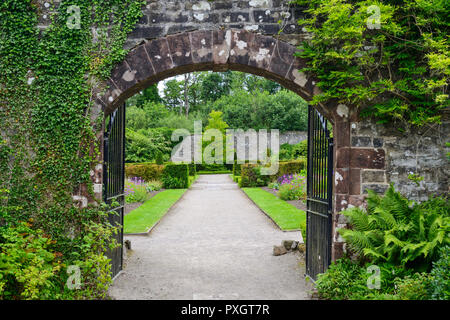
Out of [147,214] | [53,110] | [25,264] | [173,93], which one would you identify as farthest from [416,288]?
[173,93]

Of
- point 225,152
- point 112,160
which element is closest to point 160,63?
point 112,160

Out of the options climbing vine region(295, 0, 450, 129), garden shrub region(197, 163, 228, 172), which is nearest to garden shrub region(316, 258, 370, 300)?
climbing vine region(295, 0, 450, 129)

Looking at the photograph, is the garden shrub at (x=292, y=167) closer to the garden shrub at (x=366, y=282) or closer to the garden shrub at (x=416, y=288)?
the garden shrub at (x=366, y=282)

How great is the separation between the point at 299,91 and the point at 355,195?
64.5 inches

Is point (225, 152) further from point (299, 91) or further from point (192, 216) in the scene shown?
point (299, 91)

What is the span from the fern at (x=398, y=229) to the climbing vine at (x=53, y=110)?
127 inches

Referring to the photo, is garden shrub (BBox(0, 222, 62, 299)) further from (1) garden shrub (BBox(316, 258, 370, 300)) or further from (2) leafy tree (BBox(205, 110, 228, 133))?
(2) leafy tree (BBox(205, 110, 228, 133))

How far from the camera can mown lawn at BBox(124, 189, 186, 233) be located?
9945 millimetres

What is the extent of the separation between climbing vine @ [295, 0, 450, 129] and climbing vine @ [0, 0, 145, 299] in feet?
8.34

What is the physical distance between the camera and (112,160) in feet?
18.9

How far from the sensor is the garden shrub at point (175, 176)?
20.0m

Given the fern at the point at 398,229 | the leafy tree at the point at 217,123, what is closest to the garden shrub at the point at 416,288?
the fern at the point at 398,229

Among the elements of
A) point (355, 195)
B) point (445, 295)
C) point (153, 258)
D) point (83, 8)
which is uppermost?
point (83, 8)

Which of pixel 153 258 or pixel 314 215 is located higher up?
pixel 314 215
